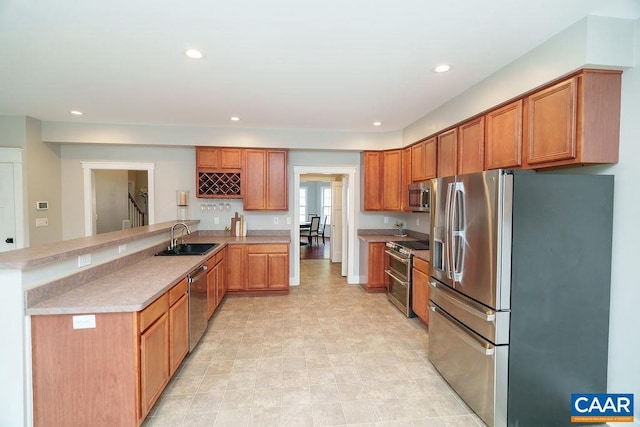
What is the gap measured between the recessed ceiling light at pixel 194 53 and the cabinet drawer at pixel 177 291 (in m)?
1.88

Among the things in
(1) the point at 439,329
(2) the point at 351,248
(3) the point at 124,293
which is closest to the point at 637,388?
(1) the point at 439,329

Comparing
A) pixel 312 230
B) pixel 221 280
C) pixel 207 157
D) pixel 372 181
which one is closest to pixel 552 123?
pixel 372 181

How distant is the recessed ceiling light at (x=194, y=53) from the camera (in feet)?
7.59

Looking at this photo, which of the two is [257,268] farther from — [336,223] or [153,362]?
[336,223]

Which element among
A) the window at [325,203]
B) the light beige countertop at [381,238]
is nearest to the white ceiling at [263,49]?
the light beige countertop at [381,238]

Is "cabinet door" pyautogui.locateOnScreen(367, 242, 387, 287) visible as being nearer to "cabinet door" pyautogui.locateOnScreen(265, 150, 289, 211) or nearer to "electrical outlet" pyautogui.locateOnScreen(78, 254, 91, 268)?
"cabinet door" pyautogui.locateOnScreen(265, 150, 289, 211)

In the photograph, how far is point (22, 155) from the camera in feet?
13.2

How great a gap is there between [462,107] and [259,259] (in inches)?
133

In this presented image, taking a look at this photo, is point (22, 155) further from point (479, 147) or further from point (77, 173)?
point (479, 147)

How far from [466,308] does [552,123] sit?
146cm

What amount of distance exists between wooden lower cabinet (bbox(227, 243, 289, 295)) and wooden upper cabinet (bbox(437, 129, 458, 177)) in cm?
250

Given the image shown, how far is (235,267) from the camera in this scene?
4.53 meters

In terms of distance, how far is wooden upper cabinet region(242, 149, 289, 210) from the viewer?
4.79m

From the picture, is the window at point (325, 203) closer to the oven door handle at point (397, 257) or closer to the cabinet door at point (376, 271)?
the cabinet door at point (376, 271)
